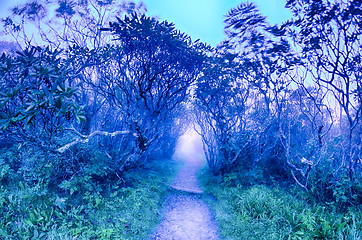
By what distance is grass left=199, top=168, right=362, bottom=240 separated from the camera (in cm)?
423

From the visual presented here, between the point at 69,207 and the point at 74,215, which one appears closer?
the point at 74,215

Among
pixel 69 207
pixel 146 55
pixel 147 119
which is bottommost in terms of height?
pixel 69 207

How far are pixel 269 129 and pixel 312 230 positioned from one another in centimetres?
586

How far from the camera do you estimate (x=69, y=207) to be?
5227 mm

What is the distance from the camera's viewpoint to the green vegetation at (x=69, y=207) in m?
4.11

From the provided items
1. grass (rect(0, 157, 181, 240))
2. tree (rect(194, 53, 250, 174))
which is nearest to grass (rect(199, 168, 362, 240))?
grass (rect(0, 157, 181, 240))

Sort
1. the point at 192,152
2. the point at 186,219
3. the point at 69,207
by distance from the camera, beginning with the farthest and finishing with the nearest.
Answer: the point at 192,152
the point at 186,219
the point at 69,207

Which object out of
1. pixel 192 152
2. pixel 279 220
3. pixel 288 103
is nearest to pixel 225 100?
pixel 288 103

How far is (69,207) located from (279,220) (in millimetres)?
6684

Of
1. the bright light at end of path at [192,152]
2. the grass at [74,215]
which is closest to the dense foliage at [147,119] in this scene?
the grass at [74,215]

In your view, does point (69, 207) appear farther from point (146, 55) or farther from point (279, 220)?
point (279, 220)

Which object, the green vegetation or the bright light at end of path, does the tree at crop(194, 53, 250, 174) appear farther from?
the bright light at end of path

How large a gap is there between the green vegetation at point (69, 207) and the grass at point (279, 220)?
2.59 metres

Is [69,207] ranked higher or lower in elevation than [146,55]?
lower
